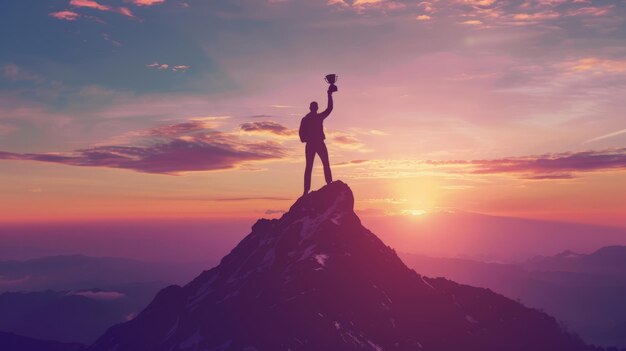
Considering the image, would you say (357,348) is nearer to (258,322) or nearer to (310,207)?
(258,322)

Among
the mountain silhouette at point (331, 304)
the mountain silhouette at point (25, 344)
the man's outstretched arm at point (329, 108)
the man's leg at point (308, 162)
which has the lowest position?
the mountain silhouette at point (25, 344)

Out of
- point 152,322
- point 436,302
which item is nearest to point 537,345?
point 436,302

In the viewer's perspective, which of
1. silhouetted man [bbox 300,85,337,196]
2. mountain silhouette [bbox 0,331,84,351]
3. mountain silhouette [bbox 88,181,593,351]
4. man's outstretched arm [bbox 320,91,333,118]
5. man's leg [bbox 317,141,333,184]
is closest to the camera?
mountain silhouette [bbox 88,181,593,351]

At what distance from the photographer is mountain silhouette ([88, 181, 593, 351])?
4000cm

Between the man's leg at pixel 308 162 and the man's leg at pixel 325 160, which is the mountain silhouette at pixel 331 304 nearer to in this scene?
the man's leg at pixel 325 160

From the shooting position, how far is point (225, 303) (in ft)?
147

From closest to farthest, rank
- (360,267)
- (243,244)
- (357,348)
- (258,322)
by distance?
1. (357,348)
2. (258,322)
3. (360,267)
4. (243,244)

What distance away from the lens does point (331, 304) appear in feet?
135

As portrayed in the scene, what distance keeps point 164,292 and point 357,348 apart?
101 ft

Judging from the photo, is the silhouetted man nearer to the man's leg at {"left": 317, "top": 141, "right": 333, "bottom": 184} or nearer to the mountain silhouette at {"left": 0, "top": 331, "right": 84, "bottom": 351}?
the man's leg at {"left": 317, "top": 141, "right": 333, "bottom": 184}

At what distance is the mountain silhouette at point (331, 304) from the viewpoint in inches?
1575

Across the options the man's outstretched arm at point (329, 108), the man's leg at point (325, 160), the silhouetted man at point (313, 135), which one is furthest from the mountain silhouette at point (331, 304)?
the man's outstretched arm at point (329, 108)

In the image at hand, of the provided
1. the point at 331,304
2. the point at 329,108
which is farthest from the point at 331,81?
the point at 331,304

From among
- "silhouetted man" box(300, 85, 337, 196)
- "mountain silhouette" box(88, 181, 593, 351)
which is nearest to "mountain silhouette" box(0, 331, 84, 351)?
"mountain silhouette" box(88, 181, 593, 351)
